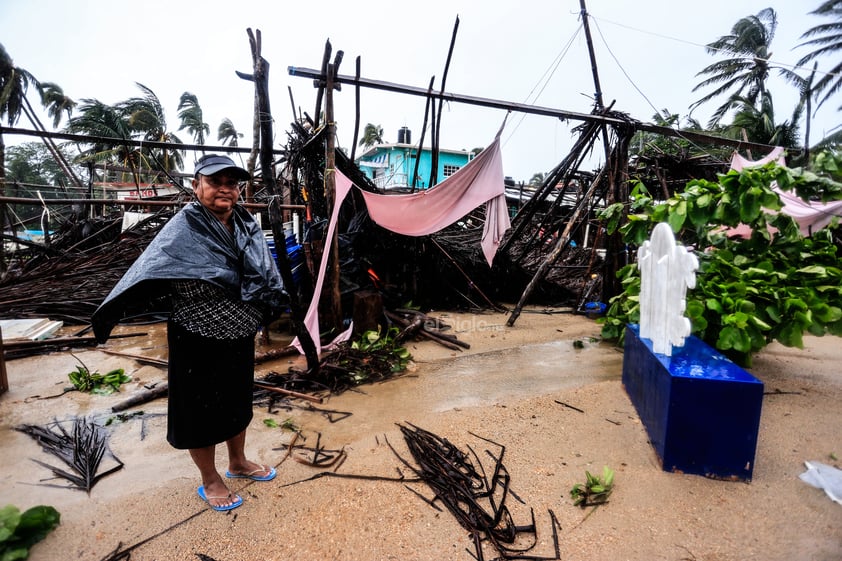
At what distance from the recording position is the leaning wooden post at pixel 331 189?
492 cm

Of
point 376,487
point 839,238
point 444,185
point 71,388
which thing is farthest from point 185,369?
point 839,238

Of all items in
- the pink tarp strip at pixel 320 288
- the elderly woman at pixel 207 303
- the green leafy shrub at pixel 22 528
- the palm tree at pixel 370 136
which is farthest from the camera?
the palm tree at pixel 370 136

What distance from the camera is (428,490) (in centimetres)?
234

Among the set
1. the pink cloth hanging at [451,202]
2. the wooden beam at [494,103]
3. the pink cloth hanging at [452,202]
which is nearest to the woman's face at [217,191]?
the pink cloth hanging at [452,202]

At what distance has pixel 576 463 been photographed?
8.46 ft

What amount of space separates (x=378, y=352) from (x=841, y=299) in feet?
13.3

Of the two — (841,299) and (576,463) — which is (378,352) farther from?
(841,299)

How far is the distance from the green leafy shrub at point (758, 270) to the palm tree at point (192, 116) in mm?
28984

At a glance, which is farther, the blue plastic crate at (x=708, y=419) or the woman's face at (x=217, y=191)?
the blue plastic crate at (x=708, y=419)

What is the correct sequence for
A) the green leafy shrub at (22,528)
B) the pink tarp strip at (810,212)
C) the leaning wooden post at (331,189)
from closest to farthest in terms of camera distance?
the green leafy shrub at (22,528) < the pink tarp strip at (810,212) < the leaning wooden post at (331,189)

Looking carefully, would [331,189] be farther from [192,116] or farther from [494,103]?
[192,116]

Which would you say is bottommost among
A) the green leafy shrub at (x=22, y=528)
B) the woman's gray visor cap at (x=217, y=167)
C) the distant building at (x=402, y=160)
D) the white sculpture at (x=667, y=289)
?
the green leafy shrub at (x=22, y=528)

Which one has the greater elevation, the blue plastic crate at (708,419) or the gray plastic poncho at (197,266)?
the gray plastic poncho at (197,266)

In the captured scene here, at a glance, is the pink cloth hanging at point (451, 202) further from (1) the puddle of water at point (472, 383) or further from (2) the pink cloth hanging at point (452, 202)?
(1) the puddle of water at point (472, 383)
